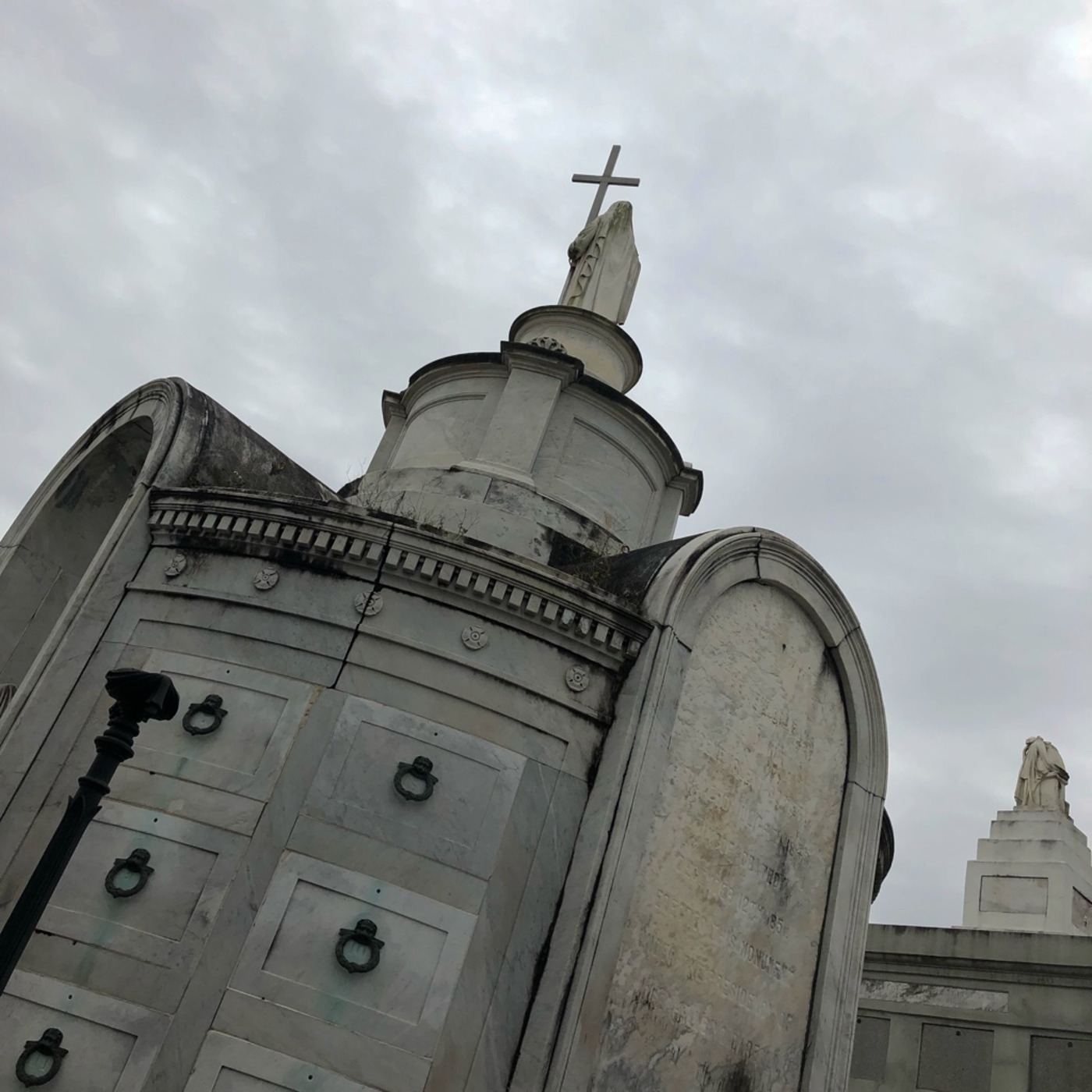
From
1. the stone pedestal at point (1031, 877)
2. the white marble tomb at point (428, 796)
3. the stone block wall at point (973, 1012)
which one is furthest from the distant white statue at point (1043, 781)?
the white marble tomb at point (428, 796)

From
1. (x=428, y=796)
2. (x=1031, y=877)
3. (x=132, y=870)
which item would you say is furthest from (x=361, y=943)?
(x=1031, y=877)

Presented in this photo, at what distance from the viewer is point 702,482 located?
13023 mm

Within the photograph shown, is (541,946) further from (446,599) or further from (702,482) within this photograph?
(702,482)

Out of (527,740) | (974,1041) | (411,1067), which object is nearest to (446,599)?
(527,740)

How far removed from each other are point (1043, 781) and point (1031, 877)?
2.03m

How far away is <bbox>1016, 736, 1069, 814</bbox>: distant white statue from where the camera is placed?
20.0 meters

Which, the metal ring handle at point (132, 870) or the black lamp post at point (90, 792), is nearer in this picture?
the black lamp post at point (90, 792)

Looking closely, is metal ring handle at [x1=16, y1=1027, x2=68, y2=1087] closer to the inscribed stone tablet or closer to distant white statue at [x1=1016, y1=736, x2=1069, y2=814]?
the inscribed stone tablet

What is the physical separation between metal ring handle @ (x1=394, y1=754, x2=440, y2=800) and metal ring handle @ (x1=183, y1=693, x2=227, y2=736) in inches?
55.3

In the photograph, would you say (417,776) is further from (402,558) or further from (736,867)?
(736,867)

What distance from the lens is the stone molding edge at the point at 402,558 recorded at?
27.2 feet

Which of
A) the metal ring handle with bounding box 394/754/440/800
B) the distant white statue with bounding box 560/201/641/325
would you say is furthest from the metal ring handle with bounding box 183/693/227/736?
the distant white statue with bounding box 560/201/641/325

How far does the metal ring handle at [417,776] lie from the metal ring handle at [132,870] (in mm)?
1739

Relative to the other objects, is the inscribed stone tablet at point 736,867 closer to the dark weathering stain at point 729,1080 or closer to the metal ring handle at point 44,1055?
the dark weathering stain at point 729,1080
